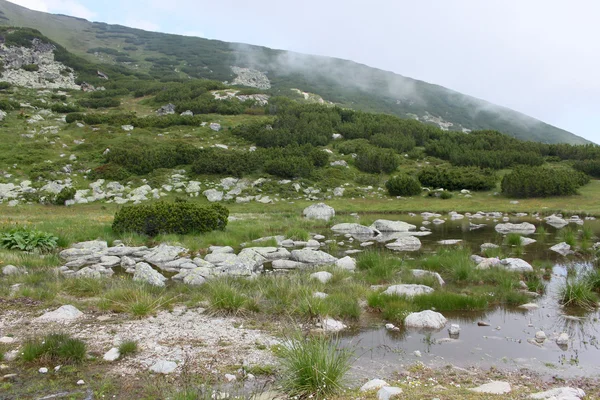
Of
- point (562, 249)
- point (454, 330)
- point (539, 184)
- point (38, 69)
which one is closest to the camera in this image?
point (454, 330)

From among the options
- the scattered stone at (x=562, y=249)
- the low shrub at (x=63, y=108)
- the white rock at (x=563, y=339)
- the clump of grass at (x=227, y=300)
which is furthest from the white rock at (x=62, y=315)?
the low shrub at (x=63, y=108)

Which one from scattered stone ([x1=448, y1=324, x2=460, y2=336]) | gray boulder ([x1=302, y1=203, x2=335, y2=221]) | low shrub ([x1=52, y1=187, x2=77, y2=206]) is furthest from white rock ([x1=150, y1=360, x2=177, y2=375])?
low shrub ([x1=52, y1=187, x2=77, y2=206])

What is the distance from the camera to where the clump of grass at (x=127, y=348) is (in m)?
6.16

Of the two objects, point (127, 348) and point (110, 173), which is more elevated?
point (127, 348)

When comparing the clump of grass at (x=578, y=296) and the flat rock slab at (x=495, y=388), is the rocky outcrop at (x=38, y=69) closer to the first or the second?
the clump of grass at (x=578, y=296)

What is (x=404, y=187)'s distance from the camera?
33.5m

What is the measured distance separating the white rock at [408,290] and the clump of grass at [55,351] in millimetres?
5810

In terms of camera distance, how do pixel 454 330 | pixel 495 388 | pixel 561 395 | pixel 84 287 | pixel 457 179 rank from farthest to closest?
1. pixel 457 179
2. pixel 84 287
3. pixel 454 330
4. pixel 495 388
5. pixel 561 395

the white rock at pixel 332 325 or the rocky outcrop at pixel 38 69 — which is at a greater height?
the rocky outcrop at pixel 38 69

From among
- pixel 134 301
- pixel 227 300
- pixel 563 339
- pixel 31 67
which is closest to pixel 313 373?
pixel 227 300

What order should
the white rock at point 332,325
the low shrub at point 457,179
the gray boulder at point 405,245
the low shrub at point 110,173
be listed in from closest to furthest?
the white rock at point 332,325
the gray boulder at point 405,245
the low shrub at point 110,173
the low shrub at point 457,179

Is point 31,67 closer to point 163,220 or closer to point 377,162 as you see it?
point 377,162

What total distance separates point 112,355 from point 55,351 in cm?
75

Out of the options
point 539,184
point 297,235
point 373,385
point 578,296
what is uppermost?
point 539,184
